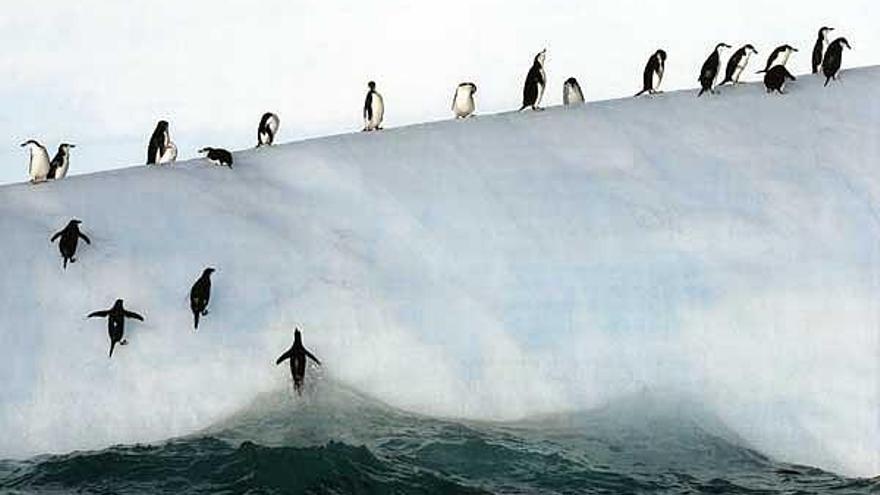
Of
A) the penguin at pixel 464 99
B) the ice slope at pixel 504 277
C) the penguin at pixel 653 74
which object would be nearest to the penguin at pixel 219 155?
the ice slope at pixel 504 277

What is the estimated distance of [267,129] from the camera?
15375 mm

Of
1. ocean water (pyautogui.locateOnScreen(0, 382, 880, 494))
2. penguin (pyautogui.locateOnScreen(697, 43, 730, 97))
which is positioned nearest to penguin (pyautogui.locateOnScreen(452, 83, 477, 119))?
penguin (pyautogui.locateOnScreen(697, 43, 730, 97))

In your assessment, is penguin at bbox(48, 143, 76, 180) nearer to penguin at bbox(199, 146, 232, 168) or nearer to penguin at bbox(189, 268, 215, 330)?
penguin at bbox(199, 146, 232, 168)

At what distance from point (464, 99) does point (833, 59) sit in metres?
3.80

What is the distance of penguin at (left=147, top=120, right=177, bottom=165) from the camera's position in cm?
1483

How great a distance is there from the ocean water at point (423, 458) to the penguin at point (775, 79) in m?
3.77

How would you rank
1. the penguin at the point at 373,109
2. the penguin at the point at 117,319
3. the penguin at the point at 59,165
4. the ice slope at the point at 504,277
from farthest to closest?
1. the penguin at the point at 373,109
2. the penguin at the point at 59,165
3. the penguin at the point at 117,319
4. the ice slope at the point at 504,277

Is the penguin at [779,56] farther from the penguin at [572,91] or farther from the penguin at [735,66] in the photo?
the penguin at [572,91]

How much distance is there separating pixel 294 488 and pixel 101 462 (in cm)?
182

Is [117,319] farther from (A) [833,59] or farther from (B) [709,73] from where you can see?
(A) [833,59]

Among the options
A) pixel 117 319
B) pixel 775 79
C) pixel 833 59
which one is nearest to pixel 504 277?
pixel 117 319

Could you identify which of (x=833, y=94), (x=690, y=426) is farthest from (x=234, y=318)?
(x=833, y=94)

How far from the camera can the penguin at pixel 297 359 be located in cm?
1067

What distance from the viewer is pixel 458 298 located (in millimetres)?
11156
